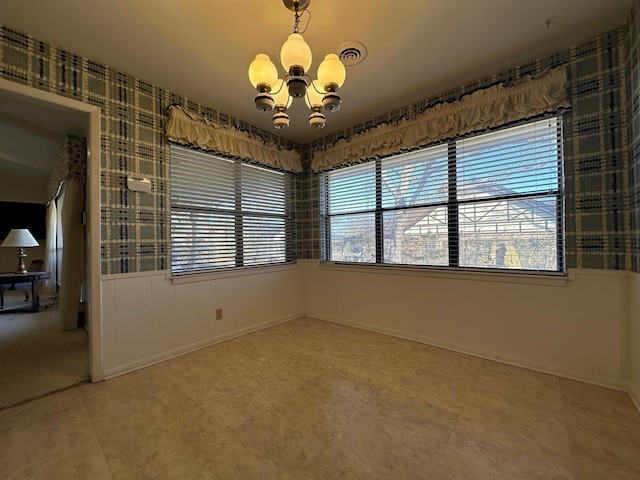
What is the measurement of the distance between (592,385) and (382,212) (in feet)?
7.25

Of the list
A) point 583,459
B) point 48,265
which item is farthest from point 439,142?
point 48,265

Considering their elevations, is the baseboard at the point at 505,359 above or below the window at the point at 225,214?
below

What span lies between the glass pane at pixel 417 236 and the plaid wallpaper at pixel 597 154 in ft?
3.09

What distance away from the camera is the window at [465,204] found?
223 cm

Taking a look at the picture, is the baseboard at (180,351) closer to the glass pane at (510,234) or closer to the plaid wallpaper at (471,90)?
the plaid wallpaper at (471,90)

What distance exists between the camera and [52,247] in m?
5.61

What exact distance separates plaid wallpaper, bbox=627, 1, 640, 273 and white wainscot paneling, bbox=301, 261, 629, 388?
30 cm

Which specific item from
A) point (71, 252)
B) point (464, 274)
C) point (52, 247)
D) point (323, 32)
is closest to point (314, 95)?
point (323, 32)

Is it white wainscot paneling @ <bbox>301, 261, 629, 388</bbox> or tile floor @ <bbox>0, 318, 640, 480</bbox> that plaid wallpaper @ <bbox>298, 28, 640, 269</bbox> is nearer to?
white wainscot paneling @ <bbox>301, 261, 629, 388</bbox>

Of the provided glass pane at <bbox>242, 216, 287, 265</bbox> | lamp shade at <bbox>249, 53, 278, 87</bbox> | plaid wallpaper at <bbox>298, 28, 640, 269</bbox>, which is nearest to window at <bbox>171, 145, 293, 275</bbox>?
glass pane at <bbox>242, 216, 287, 265</bbox>

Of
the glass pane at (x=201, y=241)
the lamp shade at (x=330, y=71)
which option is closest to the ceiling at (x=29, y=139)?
the glass pane at (x=201, y=241)

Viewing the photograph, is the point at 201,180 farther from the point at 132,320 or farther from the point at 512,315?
the point at 512,315

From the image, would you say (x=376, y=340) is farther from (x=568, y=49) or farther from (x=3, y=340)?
(x=3, y=340)

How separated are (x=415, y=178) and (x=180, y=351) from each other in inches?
116
